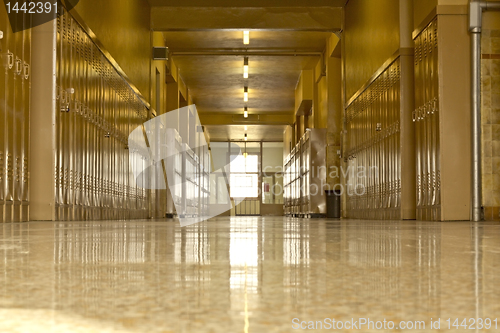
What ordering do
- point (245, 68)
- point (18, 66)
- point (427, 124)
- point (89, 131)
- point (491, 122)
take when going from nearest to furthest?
point (18, 66), point (491, 122), point (427, 124), point (89, 131), point (245, 68)

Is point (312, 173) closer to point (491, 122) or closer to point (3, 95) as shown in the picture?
point (491, 122)

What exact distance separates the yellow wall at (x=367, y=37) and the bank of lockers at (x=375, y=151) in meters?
0.37

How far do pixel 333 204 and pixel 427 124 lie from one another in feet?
22.0

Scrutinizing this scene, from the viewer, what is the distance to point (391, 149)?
31.3 ft

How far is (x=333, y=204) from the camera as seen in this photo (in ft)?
47.1

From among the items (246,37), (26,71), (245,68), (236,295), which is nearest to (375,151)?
(246,37)

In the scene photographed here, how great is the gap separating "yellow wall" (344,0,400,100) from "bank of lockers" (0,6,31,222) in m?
5.83

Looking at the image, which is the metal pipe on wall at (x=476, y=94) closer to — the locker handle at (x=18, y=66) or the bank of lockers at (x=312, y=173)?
the locker handle at (x=18, y=66)

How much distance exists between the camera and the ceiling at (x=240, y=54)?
1325 centimetres

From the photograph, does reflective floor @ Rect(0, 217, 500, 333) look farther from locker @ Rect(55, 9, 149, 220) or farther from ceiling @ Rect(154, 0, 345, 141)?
ceiling @ Rect(154, 0, 345, 141)

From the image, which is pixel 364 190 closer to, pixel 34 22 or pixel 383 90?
pixel 383 90

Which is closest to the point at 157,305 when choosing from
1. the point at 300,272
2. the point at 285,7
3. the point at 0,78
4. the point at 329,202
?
the point at 300,272

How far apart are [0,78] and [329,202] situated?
10104 millimetres

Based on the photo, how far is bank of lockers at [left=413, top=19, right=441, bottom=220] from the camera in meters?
7.37
